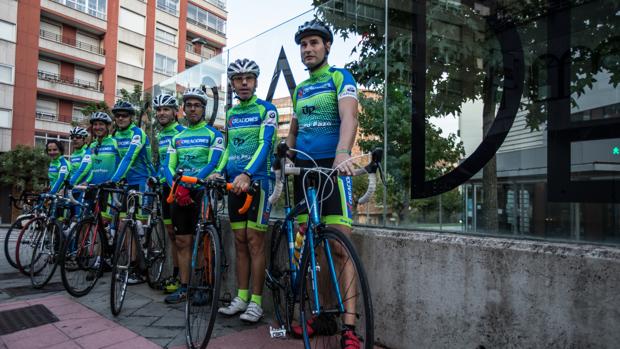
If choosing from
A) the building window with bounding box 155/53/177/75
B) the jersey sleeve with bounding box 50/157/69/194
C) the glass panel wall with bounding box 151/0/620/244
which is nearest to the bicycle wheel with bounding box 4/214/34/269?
the jersey sleeve with bounding box 50/157/69/194

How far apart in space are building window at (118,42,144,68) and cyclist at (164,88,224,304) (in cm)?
3392

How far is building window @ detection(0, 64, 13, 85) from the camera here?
27.7 meters

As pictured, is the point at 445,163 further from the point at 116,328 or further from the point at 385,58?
the point at 116,328

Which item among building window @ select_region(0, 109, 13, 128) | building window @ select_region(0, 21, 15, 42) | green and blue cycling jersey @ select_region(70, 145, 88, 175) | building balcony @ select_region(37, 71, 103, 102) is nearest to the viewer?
green and blue cycling jersey @ select_region(70, 145, 88, 175)

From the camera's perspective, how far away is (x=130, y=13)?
114 feet

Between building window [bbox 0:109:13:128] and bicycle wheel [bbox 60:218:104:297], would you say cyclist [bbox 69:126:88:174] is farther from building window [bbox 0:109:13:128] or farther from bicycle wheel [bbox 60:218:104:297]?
building window [bbox 0:109:13:128]

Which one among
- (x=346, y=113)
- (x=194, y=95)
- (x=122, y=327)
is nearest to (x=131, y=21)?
(x=194, y=95)

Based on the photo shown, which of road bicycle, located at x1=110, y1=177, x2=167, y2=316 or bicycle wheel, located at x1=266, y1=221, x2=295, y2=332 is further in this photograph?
road bicycle, located at x1=110, y1=177, x2=167, y2=316

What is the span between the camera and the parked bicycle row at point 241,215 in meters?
2.42

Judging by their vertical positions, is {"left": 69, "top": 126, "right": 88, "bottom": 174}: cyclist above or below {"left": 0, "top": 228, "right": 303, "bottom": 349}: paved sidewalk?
above

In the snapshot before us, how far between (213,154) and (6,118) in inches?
1215

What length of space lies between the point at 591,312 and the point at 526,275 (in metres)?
0.33

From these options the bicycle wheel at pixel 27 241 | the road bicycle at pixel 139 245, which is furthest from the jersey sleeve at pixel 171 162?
the bicycle wheel at pixel 27 241

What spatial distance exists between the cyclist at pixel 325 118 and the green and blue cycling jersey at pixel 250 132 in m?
0.49
